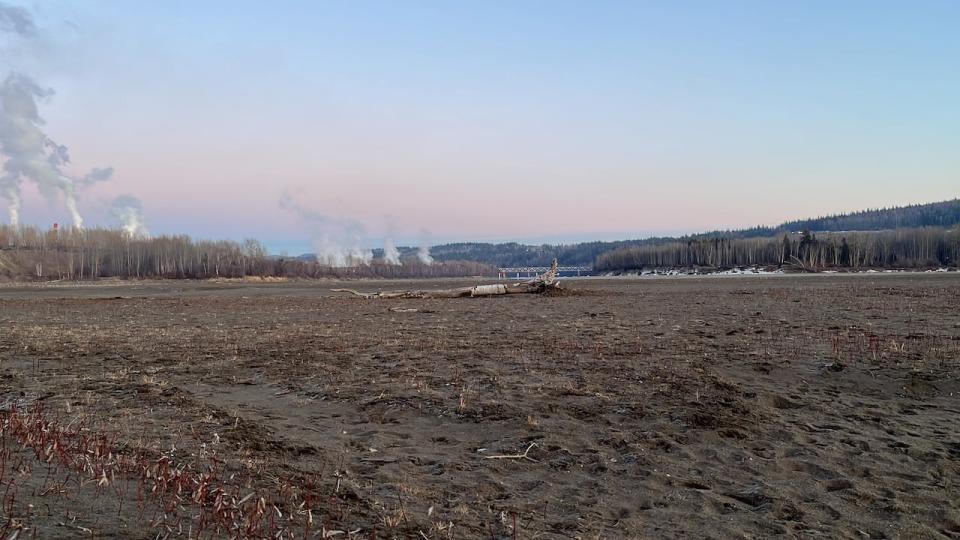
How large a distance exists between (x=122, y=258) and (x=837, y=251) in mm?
135246

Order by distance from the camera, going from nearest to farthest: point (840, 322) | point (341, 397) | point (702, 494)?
point (702, 494) → point (341, 397) → point (840, 322)

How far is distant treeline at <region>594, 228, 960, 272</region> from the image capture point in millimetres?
115375

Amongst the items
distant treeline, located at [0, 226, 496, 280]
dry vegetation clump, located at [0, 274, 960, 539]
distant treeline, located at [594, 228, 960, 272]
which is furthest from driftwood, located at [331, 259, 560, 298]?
distant treeline, located at [0, 226, 496, 280]

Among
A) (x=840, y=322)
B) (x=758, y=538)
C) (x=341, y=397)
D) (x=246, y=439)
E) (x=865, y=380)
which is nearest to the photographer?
(x=758, y=538)

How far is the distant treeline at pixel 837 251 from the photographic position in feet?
379

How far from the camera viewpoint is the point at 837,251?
11725 cm

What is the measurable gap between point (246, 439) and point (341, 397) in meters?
2.84

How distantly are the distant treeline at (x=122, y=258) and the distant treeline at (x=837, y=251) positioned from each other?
88.6 m

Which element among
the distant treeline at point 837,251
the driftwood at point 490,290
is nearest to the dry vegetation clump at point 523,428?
the driftwood at point 490,290

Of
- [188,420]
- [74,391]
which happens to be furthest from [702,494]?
[74,391]

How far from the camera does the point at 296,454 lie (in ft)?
24.3

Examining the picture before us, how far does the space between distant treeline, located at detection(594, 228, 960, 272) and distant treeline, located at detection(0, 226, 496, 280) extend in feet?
291

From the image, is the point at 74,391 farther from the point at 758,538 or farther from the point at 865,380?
the point at 865,380

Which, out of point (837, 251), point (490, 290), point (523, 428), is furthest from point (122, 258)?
point (837, 251)
